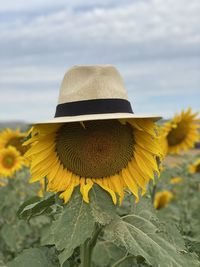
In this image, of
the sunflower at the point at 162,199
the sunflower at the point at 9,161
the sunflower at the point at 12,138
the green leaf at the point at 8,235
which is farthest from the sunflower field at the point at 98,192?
the sunflower at the point at 162,199

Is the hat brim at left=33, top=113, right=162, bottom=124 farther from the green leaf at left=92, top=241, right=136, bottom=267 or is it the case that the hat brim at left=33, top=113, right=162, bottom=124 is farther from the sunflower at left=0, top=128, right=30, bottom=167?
the sunflower at left=0, top=128, right=30, bottom=167

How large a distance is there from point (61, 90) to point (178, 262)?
30.6 inches

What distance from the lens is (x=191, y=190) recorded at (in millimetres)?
6840

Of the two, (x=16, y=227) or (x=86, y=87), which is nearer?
(x=86, y=87)

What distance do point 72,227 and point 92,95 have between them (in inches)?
20.0

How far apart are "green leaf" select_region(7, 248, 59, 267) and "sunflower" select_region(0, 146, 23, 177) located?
10.3ft

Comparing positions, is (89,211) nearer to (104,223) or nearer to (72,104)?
(104,223)

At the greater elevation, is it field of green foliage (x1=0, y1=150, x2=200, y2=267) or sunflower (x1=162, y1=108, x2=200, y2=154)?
field of green foliage (x1=0, y1=150, x2=200, y2=267)

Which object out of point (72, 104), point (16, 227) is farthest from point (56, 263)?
point (16, 227)

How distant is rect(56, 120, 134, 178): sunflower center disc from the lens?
213cm

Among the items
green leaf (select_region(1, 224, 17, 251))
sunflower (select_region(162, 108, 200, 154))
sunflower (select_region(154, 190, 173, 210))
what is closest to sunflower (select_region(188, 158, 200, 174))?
sunflower (select_region(154, 190, 173, 210))

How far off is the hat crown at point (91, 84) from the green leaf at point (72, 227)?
411mm

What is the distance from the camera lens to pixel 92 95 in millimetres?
2168

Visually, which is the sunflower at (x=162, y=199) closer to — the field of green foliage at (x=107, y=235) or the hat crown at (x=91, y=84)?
the field of green foliage at (x=107, y=235)
